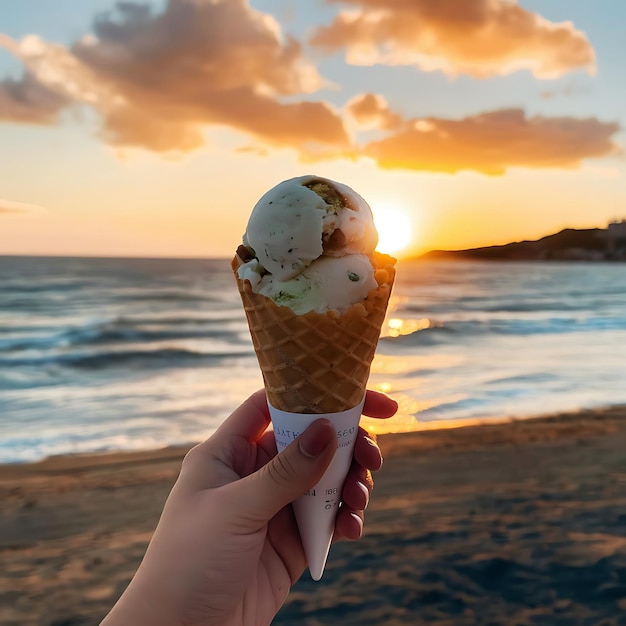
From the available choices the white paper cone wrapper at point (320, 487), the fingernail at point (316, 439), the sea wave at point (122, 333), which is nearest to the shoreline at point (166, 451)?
the white paper cone wrapper at point (320, 487)

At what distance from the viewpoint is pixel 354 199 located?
98.5 inches

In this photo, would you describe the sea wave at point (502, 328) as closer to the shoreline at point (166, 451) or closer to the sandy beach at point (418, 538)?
the shoreline at point (166, 451)

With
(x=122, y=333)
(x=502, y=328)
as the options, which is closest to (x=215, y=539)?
(x=122, y=333)

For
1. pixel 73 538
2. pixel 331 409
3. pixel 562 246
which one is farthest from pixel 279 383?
pixel 562 246

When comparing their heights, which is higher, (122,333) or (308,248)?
(308,248)

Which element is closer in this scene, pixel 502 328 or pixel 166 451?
pixel 166 451

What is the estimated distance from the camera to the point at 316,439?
216 centimetres

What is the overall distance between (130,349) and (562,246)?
101 m

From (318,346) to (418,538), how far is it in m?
3.00

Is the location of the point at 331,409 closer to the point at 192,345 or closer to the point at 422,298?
the point at 192,345

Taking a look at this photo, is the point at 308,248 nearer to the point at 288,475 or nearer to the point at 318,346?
the point at 318,346

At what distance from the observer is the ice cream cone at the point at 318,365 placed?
2.37 metres

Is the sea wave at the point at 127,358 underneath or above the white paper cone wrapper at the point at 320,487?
underneath

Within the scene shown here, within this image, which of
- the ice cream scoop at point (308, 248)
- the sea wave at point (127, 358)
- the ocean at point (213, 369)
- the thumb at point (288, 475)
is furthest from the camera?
the sea wave at point (127, 358)
